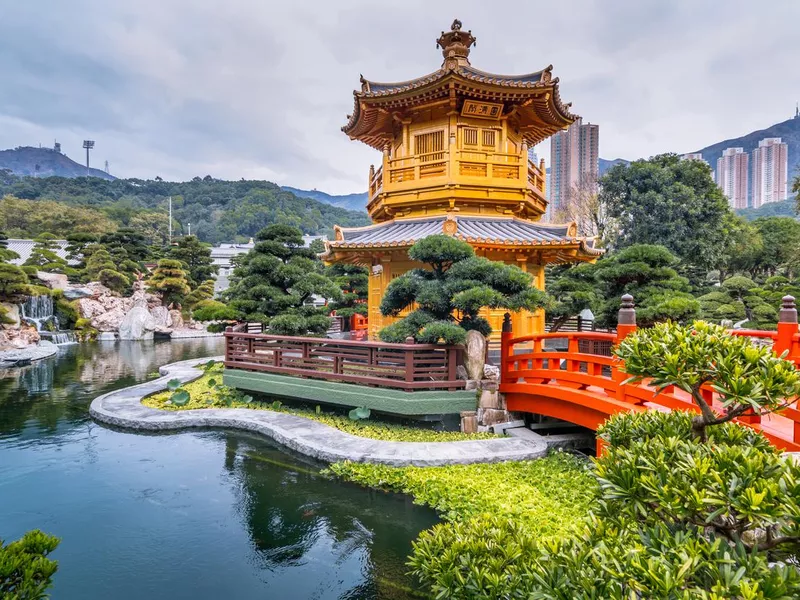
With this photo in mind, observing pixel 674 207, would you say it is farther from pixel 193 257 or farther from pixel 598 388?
pixel 193 257

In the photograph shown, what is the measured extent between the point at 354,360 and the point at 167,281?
82.3 feet

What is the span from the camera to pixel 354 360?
9164 millimetres

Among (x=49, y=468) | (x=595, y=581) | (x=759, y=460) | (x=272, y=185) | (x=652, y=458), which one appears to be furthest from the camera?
(x=272, y=185)

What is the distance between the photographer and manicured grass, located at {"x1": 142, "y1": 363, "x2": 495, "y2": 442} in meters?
8.33

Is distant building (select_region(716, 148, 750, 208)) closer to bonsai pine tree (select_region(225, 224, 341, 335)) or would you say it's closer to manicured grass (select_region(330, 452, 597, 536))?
bonsai pine tree (select_region(225, 224, 341, 335))

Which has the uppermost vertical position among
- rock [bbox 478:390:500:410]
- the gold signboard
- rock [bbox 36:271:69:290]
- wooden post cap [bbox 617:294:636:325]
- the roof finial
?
the roof finial

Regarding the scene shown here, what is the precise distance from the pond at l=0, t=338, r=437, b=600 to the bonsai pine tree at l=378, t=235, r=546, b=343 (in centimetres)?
301

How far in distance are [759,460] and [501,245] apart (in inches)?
339

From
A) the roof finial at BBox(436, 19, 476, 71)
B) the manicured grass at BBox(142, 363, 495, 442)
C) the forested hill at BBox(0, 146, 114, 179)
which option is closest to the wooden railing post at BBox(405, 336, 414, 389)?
the manicured grass at BBox(142, 363, 495, 442)

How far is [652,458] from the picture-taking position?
7.77ft

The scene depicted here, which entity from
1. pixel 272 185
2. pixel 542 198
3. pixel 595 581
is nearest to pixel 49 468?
pixel 595 581

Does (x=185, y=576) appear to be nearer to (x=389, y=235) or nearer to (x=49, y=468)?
(x=49, y=468)

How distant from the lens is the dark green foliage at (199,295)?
32.1 m

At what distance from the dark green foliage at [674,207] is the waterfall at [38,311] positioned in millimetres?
34090
